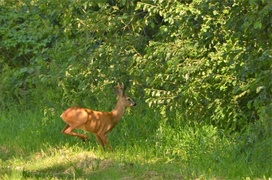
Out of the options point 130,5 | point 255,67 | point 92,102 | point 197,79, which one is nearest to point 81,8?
point 130,5

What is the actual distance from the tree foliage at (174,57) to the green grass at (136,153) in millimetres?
436

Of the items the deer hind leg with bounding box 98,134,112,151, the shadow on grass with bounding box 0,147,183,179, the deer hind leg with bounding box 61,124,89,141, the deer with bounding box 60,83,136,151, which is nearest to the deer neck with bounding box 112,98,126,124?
the deer with bounding box 60,83,136,151

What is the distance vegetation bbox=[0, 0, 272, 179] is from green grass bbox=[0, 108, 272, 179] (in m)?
0.02

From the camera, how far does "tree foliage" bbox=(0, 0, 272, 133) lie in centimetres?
962

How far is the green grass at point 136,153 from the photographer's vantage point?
8945 mm

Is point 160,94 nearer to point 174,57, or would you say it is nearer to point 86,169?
point 174,57

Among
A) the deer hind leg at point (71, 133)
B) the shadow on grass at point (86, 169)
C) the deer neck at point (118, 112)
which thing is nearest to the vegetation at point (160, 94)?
the shadow on grass at point (86, 169)

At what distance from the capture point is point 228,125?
1086cm

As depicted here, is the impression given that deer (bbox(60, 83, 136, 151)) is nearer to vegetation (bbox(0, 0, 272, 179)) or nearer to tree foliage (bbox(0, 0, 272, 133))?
vegetation (bbox(0, 0, 272, 179))

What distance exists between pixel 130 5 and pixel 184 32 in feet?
5.29

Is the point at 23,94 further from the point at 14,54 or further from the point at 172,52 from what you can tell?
the point at 172,52

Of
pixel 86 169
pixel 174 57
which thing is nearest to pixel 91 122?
pixel 86 169

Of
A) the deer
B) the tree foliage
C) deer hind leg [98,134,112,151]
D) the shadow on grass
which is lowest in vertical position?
the shadow on grass

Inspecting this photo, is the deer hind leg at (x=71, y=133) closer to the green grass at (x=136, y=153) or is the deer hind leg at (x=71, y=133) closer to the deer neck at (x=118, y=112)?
the green grass at (x=136, y=153)
